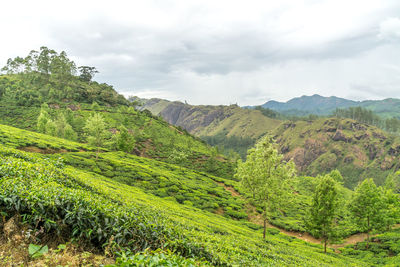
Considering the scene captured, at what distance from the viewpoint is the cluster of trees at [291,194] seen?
68.1 feet

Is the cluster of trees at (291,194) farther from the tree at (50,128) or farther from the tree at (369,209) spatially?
the tree at (50,128)

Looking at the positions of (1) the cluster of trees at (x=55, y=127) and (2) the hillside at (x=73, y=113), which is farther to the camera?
(2) the hillside at (x=73, y=113)

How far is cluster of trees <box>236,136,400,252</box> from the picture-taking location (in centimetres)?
2075

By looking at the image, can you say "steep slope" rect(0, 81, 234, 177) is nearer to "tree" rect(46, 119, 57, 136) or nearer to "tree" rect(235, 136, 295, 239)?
"tree" rect(46, 119, 57, 136)

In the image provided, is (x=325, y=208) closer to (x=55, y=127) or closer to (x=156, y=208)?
(x=156, y=208)

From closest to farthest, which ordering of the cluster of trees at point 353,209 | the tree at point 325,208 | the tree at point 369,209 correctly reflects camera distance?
1. the tree at point 325,208
2. the cluster of trees at point 353,209
3. the tree at point 369,209

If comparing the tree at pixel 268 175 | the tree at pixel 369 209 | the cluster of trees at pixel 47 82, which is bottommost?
the tree at pixel 369 209

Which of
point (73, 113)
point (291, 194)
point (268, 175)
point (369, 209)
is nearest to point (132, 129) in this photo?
point (73, 113)

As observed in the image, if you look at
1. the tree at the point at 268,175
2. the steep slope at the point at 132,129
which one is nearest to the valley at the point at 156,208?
the tree at the point at 268,175

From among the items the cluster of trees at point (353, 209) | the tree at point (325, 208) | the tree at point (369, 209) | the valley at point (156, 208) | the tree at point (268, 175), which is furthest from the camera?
the tree at point (369, 209)

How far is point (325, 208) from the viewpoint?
992 inches

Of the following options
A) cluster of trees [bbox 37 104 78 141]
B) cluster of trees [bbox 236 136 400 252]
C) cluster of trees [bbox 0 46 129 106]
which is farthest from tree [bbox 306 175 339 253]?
cluster of trees [bbox 0 46 129 106]

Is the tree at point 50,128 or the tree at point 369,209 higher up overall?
the tree at point 50,128

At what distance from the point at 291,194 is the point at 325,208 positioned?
24.0 feet
